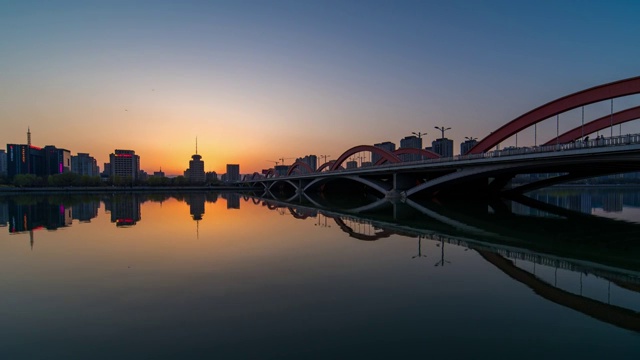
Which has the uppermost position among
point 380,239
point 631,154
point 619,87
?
point 619,87

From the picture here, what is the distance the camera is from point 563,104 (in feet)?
84.2

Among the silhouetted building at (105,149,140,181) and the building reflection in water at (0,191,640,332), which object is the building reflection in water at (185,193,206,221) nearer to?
the building reflection in water at (0,191,640,332)

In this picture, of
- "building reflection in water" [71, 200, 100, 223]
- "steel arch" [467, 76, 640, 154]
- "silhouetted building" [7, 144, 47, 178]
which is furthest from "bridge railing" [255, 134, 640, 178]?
"silhouetted building" [7, 144, 47, 178]

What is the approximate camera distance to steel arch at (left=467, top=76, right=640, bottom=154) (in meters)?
21.1

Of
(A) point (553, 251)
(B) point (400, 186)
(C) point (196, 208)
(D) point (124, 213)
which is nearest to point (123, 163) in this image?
(C) point (196, 208)

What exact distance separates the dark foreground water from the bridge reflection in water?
7 centimetres

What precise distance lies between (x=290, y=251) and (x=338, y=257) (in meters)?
1.97

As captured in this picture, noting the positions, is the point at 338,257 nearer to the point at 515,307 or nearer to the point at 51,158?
the point at 515,307

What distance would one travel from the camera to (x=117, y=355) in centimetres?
456

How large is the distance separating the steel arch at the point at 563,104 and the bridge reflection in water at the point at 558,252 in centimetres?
888

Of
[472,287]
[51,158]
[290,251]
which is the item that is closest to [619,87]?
[472,287]

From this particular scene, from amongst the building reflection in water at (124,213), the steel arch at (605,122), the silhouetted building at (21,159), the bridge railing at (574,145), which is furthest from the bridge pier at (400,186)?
the silhouetted building at (21,159)

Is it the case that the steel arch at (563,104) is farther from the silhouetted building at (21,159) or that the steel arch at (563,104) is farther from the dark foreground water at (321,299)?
the silhouetted building at (21,159)

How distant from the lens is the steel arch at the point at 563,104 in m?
21.1
